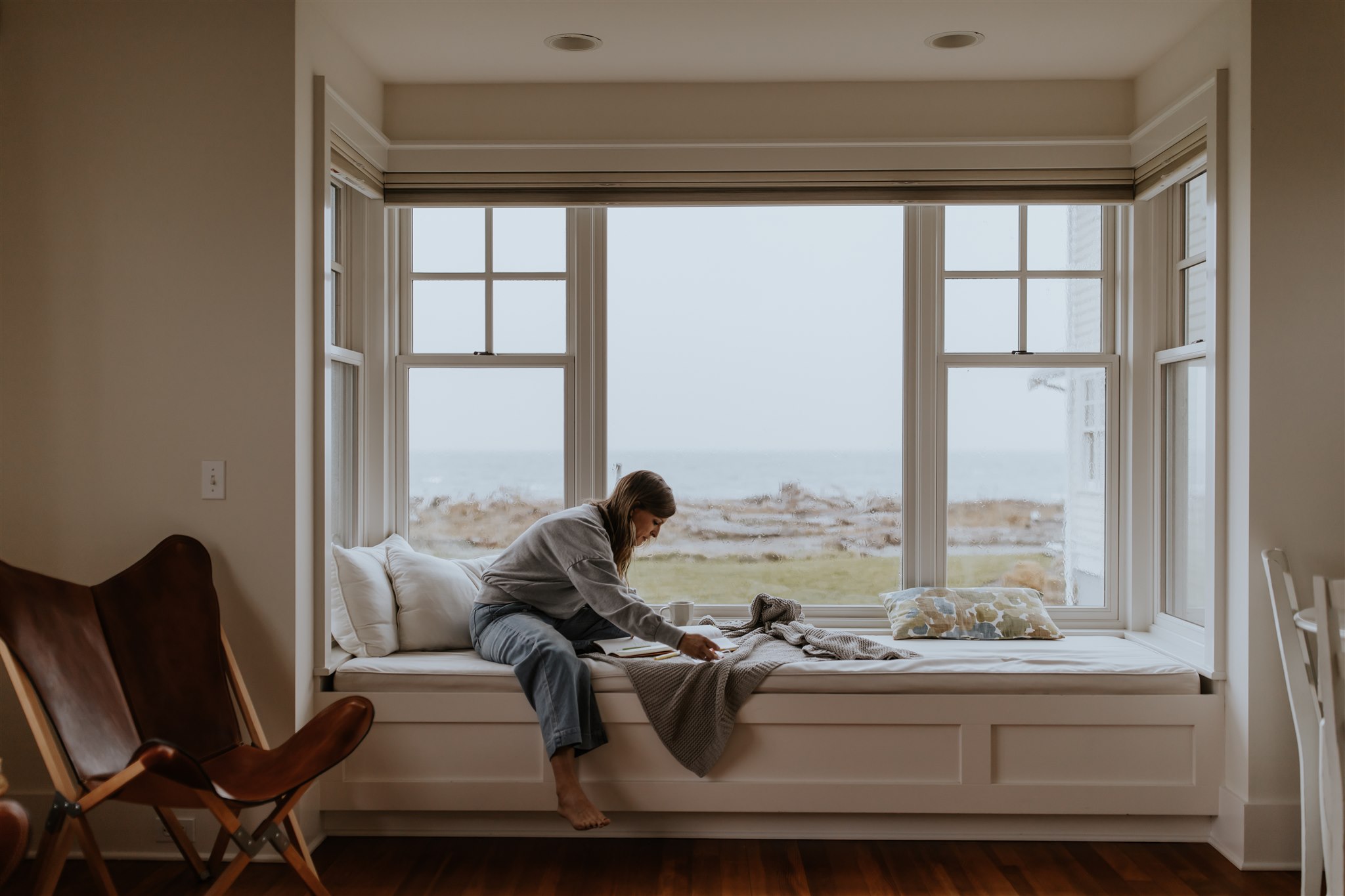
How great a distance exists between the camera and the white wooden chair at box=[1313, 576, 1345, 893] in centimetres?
220

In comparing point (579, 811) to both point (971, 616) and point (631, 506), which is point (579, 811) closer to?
point (631, 506)

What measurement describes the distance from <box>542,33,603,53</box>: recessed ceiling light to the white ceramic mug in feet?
6.08

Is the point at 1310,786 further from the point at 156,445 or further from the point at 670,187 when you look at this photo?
the point at 156,445

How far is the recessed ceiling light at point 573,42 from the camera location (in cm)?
294

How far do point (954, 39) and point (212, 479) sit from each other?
8.68ft

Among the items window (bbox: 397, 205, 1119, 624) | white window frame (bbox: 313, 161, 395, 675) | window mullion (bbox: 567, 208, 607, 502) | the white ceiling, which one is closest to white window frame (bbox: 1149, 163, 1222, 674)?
window (bbox: 397, 205, 1119, 624)

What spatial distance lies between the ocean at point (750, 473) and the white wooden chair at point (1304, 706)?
40.1 inches

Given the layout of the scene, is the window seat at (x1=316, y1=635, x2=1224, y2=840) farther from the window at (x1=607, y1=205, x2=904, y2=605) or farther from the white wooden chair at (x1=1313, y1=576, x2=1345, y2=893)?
the window at (x1=607, y1=205, x2=904, y2=605)

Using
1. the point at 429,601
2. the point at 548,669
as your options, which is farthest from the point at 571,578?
the point at 429,601

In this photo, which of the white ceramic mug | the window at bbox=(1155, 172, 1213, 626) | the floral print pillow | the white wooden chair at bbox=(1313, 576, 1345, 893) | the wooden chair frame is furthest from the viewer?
the floral print pillow

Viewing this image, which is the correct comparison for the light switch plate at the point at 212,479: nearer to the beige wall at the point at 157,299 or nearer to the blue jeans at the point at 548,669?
the beige wall at the point at 157,299

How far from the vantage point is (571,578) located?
2.89 meters

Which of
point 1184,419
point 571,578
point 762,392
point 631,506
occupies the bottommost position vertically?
point 571,578

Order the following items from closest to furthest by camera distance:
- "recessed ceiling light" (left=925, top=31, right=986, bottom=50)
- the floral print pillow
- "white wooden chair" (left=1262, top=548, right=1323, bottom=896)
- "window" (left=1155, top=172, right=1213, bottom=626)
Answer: "white wooden chair" (left=1262, top=548, right=1323, bottom=896) < "recessed ceiling light" (left=925, top=31, right=986, bottom=50) < "window" (left=1155, top=172, right=1213, bottom=626) < the floral print pillow
